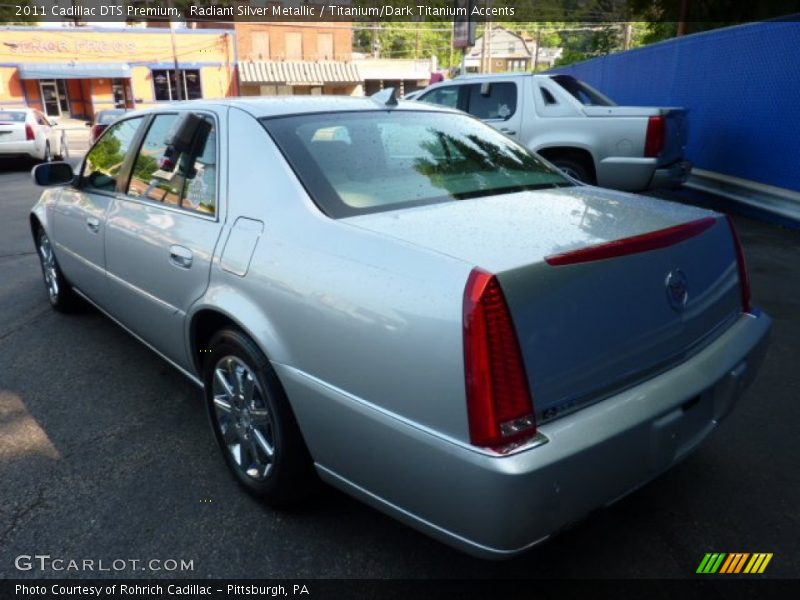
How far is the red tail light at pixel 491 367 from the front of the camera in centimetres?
162

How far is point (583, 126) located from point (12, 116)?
42.5 ft

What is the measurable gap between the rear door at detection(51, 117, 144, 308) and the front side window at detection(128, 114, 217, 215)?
244mm

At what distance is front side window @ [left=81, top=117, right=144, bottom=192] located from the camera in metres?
3.55

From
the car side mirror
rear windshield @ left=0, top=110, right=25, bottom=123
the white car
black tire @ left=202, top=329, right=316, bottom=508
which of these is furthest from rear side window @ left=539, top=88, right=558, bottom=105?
rear windshield @ left=0, top=110, right=25, bottom=123

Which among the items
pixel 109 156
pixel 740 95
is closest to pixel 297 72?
pixel 740 95

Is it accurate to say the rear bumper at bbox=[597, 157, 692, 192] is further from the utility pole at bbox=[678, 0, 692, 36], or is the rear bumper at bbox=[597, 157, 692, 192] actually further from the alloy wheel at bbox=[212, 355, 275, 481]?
the utility pole at bbox=[678, 0, 692, 36]

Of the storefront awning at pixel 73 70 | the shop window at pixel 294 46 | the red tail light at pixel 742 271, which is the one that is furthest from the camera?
the shop window at pixel 294 46

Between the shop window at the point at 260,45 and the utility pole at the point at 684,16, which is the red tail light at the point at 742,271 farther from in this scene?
the shop window at the point at 260,45

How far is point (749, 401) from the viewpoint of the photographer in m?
3.25

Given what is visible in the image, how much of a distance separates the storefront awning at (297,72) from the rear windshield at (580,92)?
37.6 meters

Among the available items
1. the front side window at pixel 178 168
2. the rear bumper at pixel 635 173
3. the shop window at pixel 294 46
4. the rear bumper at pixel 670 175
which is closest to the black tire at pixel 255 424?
the front side window at pixel 178 168

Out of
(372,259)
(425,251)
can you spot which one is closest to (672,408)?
(425,251)

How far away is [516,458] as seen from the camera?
161 centimetres

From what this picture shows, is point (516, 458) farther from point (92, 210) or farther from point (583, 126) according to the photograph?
point (583, 126)
